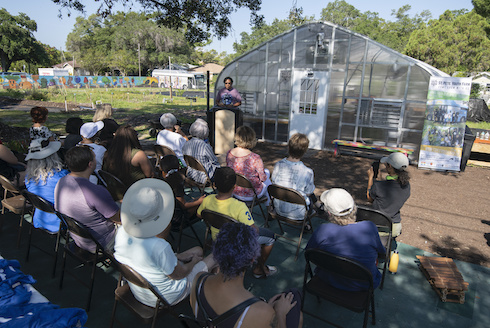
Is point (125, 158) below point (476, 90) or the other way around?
below

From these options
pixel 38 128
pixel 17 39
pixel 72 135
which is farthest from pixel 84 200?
pixel 17 39

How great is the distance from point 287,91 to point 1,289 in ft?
29.4

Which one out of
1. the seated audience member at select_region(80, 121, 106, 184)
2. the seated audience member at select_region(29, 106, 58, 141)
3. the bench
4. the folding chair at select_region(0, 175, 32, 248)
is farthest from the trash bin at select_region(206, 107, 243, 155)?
the folding chair at select_region(0, 175, 32, 248)

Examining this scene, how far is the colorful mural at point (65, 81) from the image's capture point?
37281 mm

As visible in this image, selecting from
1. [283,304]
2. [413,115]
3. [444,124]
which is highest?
[413,115]

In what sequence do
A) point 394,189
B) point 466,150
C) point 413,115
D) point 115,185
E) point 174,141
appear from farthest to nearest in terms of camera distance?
point 413,115
point 466,150
point 174,141
point 115,185
point 394,189

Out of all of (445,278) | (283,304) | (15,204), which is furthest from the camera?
(15,204)

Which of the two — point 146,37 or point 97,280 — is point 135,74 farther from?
point 97,280

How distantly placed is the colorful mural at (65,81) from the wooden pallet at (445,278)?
39.6 metres

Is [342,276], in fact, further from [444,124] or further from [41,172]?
[444,124]

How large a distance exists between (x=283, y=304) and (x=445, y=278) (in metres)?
2.25

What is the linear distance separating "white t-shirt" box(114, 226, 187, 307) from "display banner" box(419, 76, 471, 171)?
7718 mm

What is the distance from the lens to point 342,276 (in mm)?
2266

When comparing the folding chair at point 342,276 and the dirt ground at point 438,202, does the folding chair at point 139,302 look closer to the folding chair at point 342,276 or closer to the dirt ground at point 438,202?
the folding chair at point 342,276
